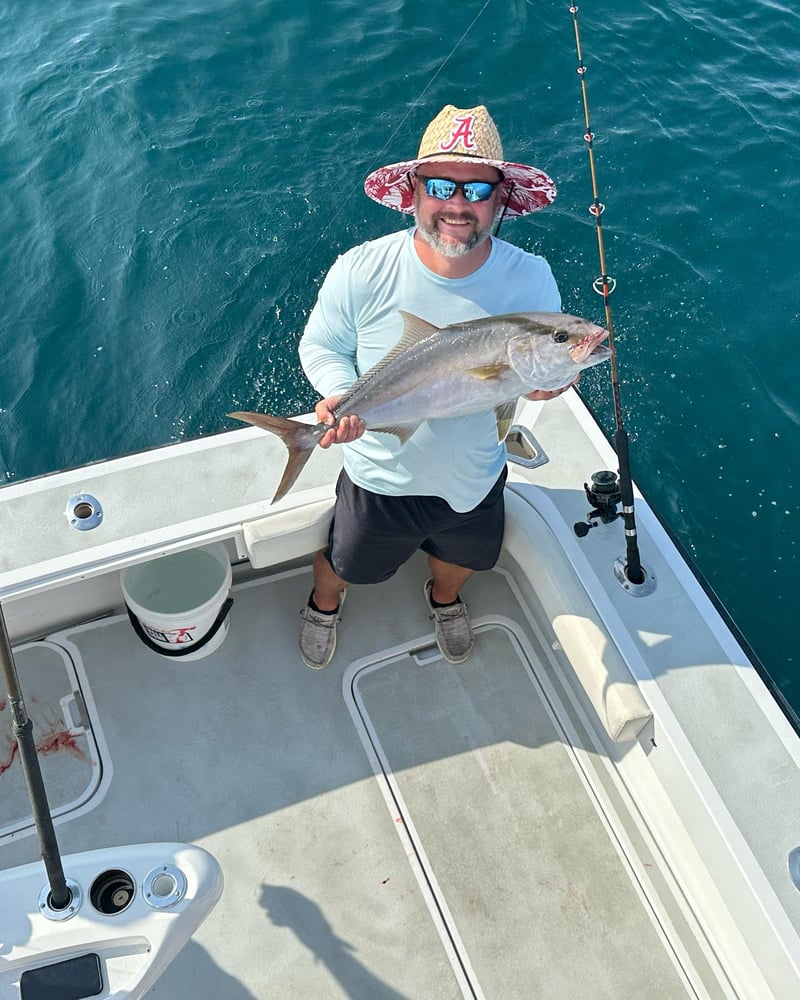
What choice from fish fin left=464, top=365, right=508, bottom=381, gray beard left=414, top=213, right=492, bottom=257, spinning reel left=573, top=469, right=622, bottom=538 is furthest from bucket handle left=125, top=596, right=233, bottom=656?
gray beard left=414, top=213, right=492, bottom=257

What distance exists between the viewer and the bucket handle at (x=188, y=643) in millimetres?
3279

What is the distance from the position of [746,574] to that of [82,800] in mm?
3495

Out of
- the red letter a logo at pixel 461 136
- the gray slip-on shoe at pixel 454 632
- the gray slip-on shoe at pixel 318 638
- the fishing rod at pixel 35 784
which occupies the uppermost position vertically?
the red letter a logo at pixel 461 136

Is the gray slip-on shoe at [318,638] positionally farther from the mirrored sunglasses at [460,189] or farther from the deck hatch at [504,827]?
the mirrored sunglasses at [460,189]

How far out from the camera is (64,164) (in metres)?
6.29

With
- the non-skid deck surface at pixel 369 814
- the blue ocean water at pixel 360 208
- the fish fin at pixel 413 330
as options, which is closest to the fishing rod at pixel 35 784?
the non-skid deck surface at pixel 369 814

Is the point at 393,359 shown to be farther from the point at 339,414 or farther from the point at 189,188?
the point at 189,188

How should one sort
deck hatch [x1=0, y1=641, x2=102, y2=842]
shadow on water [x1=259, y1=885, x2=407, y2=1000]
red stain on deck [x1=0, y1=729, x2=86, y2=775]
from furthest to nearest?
red stain on deck [x1=0, y1=729, x2=86, y2=775]
deck hatch [x1=0, y1=641, x2=102, y2=842]
shadow on water [x1=259, y1=885, x2=407, y2=1000]

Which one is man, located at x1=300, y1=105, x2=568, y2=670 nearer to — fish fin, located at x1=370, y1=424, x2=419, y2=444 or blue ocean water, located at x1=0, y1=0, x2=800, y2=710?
fish fin, located at x1=370, y1=424, x2=419, y2=444

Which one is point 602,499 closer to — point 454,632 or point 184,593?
point 454,632

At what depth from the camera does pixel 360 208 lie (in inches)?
229

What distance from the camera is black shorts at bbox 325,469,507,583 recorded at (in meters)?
2.80

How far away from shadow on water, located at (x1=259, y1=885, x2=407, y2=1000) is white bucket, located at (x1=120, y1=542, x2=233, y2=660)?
97 cm

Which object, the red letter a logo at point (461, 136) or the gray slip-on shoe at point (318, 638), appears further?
the gray slip-on shoe at point (318, 638)
